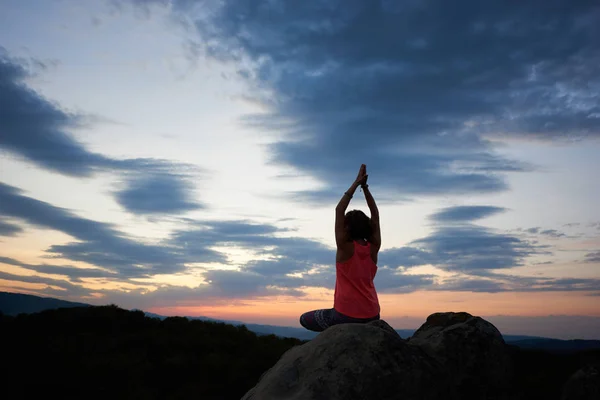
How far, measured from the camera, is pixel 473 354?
7375mm

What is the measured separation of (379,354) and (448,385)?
130 centimetres

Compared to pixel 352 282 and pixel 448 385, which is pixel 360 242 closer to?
pixel 352 282

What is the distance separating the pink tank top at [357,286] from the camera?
6.73 meters

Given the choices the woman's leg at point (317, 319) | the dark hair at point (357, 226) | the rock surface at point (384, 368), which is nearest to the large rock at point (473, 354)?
the rock surface at point (384, 368)

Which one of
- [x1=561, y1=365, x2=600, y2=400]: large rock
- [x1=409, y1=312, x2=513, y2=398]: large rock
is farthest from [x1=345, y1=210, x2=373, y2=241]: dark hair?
[x1=561, y1=365, x2=600, y2=400]: large rock

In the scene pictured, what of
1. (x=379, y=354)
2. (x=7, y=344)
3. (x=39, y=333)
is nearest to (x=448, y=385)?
(x=379, y=354)

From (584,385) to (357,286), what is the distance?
15.1 ft

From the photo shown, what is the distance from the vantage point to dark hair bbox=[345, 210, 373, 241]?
6.86 meters

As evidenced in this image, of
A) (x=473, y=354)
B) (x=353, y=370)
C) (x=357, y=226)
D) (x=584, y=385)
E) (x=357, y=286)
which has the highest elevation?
(x=357, y=226)

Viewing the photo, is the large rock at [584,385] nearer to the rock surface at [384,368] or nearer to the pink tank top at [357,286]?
the rock surface at [384,368]

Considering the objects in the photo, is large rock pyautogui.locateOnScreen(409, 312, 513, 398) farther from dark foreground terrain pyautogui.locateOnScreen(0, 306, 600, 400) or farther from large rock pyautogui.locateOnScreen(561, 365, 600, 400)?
large rock pyautogui.locateOnScreen(561, 365, 600, 400)

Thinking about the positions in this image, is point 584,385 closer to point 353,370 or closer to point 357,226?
point 353,370

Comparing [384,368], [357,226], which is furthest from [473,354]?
[357,226]

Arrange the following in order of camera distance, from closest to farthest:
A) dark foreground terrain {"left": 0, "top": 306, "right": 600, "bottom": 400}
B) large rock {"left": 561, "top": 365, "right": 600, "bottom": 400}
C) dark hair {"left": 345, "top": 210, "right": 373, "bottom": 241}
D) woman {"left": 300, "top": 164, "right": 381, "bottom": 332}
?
woman {"left": 300, "top": 164, "right": 381, "bottom": 332}, dark hair {"left": 345, "top": 210, "right": 373, "bottom": 241}, large rock {"left": 561, "top": 365, "right": 600, "bottom": 400}, dark foreground terrain {"left": 0, "top": 306, "right": 600, "bottom": 400}
